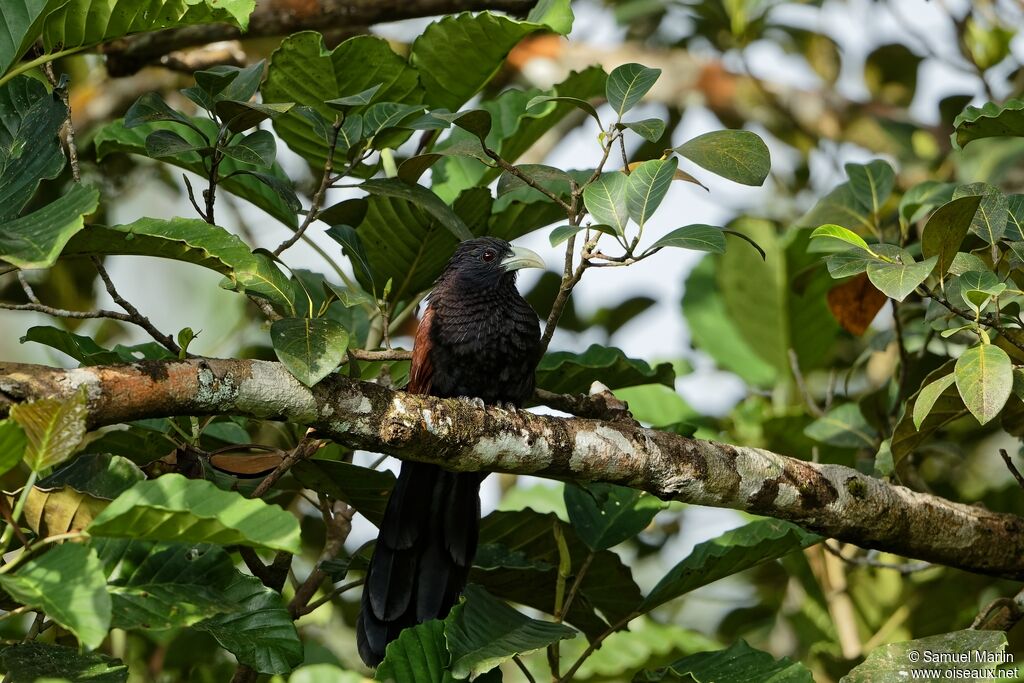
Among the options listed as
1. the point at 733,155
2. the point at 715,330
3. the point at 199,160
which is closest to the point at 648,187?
the point at 733,155

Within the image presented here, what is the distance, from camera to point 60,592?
5.31ft

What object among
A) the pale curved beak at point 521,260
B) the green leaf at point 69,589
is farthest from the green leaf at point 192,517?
the pale curved beak at point 521,260

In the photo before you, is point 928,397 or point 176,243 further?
point 928,397

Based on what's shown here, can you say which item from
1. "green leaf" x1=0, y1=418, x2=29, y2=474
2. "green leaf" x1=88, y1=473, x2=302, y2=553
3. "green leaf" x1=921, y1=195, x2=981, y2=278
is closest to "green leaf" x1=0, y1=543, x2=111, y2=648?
"green leaf" x1=88, y1=473, x2=302, y2=553

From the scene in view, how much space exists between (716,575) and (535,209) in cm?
120

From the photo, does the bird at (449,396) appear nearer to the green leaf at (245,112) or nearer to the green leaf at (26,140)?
the green leaf at (245,112)

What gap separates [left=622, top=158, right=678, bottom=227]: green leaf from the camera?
238 centimetres

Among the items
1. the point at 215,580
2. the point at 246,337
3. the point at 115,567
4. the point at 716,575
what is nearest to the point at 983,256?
the point at 716,575

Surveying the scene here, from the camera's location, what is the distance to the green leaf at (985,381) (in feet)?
7.30

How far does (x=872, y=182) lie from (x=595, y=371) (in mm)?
1273

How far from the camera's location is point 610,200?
93.9 inches

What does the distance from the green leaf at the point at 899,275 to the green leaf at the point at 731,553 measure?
2.61 feet

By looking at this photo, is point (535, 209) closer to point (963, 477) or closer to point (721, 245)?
A: point (721, 245)

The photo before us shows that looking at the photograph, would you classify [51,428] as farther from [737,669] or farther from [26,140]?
[737,669]
